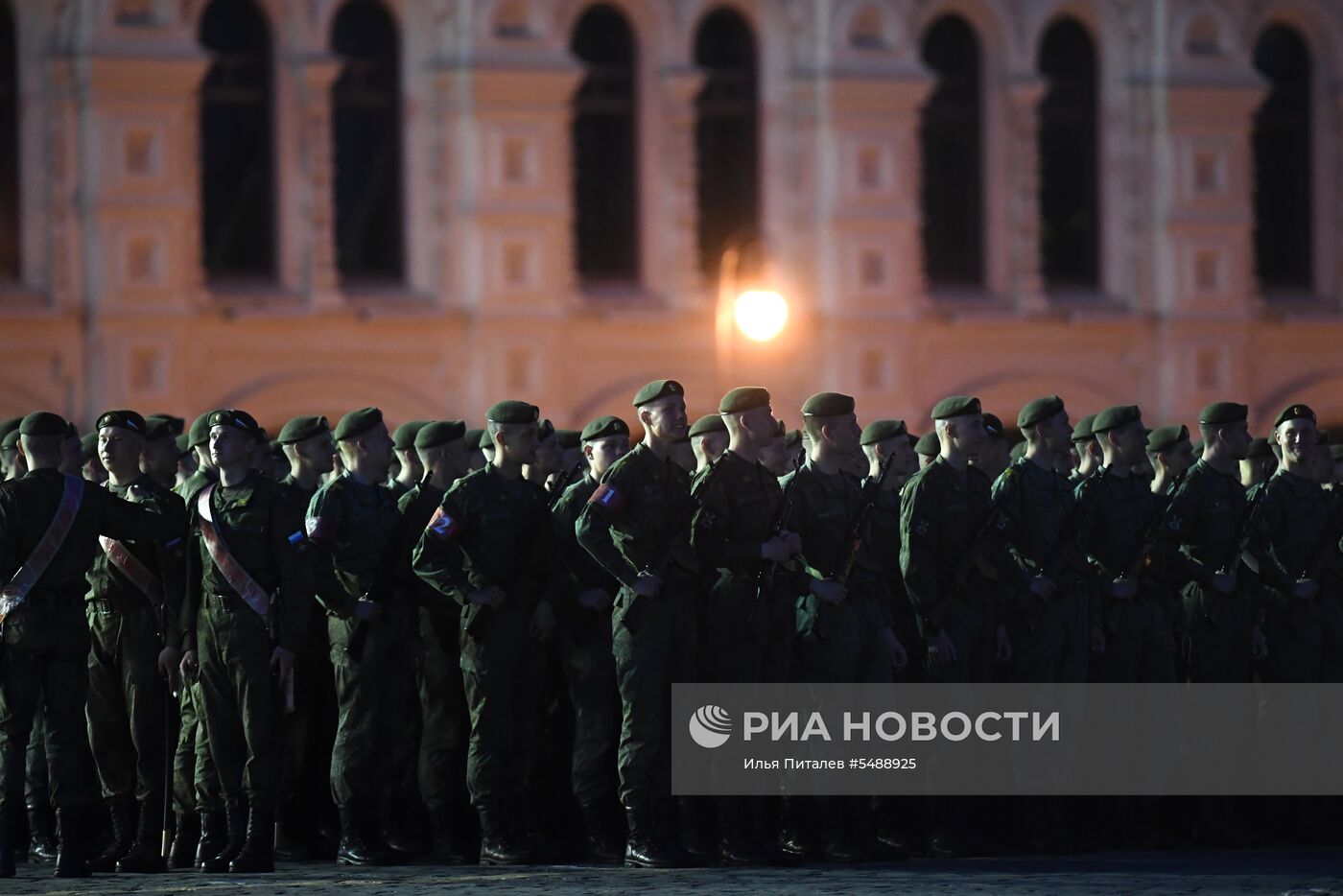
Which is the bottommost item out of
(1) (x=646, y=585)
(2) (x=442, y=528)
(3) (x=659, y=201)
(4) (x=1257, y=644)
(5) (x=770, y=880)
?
(5) (x=770, y=880)

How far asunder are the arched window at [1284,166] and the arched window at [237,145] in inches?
353

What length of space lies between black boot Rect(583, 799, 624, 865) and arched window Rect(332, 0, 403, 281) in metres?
14.6

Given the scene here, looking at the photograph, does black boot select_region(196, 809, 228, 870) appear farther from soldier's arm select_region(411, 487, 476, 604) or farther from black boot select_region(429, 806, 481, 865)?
soldier's arm select_region(411, 487, 476, 604)

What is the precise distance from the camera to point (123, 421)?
12.1 metres

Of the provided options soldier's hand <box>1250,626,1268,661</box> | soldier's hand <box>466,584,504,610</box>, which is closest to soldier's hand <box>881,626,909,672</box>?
soldier's hand <box>466,584,504,610</box>

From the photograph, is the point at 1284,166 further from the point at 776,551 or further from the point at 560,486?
the point at 776,551

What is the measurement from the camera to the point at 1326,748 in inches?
535

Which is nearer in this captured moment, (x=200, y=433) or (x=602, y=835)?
(x=602, y=835)

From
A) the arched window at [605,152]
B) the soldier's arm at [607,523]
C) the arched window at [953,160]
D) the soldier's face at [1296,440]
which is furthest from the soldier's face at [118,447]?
the arched window at [953,160]

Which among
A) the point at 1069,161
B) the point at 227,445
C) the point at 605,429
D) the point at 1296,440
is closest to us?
the point at 227,445

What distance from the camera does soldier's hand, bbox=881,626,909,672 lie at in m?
12.3

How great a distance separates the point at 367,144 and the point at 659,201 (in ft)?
8.31

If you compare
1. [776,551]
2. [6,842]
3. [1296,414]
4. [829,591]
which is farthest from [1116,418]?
[6,842]

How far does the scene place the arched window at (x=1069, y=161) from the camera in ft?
91.6
